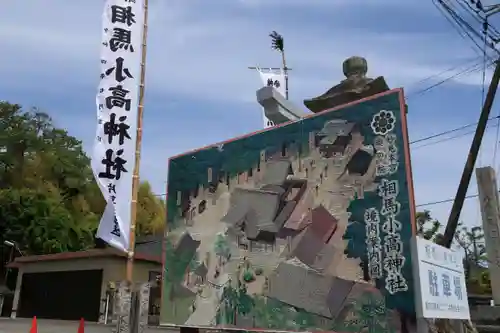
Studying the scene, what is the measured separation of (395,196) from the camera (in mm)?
6703

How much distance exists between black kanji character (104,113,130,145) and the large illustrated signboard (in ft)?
4.51

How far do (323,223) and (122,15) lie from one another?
679 cm

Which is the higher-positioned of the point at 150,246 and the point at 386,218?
the point at 150,246

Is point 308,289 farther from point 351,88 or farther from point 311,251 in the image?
point 351,88

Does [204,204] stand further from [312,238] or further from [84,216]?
[84,216]

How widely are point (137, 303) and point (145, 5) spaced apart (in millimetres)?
6874

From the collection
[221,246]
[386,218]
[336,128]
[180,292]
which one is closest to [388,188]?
[386,218]

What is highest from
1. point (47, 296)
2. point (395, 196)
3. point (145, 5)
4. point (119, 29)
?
point (145, 5)

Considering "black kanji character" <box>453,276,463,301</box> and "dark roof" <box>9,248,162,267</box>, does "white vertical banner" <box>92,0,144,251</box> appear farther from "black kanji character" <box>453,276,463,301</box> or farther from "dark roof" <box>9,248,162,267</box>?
"dark roof" <box>9,248,162,267</box>

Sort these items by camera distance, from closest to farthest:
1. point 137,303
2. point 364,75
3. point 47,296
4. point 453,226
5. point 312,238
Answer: point 312,238 < point 364,75 < point 137,303 < point 453,226 < point 47,296

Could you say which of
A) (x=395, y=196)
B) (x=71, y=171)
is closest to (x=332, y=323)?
(x=395, y=196)

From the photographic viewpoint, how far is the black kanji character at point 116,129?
10219 millimetres

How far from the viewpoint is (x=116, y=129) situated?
10.3 metres

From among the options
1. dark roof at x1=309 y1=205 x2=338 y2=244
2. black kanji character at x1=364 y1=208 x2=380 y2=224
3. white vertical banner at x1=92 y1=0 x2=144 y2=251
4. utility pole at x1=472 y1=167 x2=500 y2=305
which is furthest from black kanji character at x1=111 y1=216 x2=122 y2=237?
utility pole at x1=472 y1=167 x2=500 y2=305
